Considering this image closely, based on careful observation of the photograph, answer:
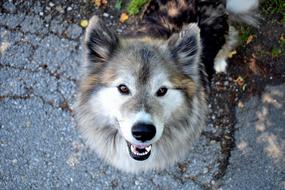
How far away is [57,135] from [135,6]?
1649mm

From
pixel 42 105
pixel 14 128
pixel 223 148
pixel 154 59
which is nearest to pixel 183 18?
pixel 154 59

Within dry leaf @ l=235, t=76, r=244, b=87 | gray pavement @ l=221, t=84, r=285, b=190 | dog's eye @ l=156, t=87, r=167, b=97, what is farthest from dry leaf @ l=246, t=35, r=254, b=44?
dog's eye @ l=156, t=87, r=167, b=97

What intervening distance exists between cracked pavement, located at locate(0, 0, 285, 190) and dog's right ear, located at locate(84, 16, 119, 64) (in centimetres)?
135

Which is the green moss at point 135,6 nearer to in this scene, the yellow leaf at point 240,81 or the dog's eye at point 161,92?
the yellow leaf at point 240,81

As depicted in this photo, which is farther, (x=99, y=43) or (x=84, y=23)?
(x=84, y=23)

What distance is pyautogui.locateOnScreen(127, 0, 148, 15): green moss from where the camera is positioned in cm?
472

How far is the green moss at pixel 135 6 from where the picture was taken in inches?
186

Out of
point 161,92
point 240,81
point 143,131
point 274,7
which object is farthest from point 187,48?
point 274,7

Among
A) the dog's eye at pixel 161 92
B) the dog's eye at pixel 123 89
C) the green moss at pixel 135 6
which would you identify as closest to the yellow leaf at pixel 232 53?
the green moss at pixel 135 6

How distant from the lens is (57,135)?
4.42 meters

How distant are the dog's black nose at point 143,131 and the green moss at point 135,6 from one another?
7.00 ft

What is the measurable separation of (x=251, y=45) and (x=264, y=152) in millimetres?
1200

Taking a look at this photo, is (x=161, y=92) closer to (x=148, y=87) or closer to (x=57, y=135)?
(x=148, y=87)

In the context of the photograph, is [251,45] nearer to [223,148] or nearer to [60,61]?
[223,148]
